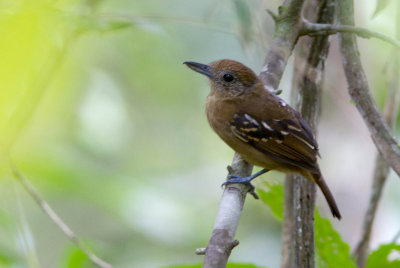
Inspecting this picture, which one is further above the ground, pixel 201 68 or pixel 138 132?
pixel 138 132

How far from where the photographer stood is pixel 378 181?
2.98m

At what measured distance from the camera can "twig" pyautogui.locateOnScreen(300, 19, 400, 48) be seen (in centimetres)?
229

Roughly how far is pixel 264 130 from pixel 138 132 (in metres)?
3.93

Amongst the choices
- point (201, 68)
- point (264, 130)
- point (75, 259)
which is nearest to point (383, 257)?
point (75, 259)

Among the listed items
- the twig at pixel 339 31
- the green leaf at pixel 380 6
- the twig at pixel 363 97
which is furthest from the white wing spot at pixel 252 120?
the green leaf at pixel 380 6

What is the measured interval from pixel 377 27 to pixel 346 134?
2597 millimetres

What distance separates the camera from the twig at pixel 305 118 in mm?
2531

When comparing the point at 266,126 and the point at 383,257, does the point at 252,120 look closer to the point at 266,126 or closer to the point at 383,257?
the point at 266,126

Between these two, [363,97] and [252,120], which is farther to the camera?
[252,120]

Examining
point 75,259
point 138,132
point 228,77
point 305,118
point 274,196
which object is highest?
point 138,132

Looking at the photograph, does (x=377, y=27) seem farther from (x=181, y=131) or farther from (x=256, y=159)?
(x=181, y=131)

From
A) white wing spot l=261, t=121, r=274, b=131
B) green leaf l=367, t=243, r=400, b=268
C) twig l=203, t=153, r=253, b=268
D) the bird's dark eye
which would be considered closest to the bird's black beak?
the bird's dark eye

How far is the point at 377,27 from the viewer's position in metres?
3.00

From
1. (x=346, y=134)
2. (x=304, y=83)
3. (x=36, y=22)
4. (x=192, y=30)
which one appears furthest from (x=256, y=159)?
(x=192, y=30)
